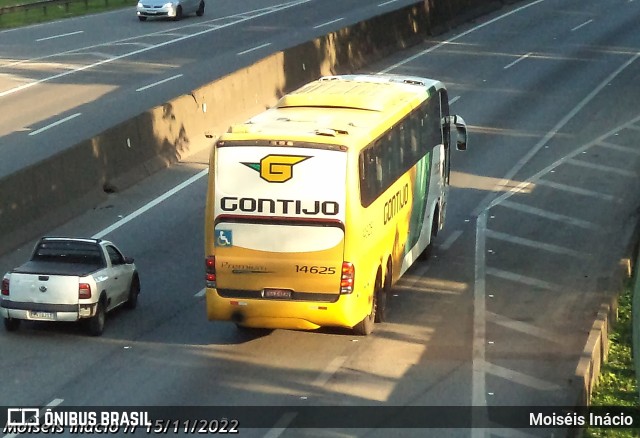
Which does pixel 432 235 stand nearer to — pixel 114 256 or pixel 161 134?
pixel 114 256

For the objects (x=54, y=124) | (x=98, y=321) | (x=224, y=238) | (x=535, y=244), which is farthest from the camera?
(x=54, y=124)

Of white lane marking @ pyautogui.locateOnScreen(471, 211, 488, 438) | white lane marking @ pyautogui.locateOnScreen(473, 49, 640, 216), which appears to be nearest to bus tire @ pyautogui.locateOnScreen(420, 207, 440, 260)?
white lane marking @ pyautogui.locateOnScreen(471, 211, 488, 438)

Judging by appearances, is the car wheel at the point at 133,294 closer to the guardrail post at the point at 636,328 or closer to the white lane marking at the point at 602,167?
the guardrail post at the point at 636,328

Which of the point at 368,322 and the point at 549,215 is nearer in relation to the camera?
the point at 368,322

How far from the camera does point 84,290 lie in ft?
59.9

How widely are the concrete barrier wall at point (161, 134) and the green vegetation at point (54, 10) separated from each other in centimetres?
1767

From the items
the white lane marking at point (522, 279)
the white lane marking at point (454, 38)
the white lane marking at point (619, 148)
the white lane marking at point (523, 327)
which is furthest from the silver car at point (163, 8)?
the white lane marking at point (523, 327)

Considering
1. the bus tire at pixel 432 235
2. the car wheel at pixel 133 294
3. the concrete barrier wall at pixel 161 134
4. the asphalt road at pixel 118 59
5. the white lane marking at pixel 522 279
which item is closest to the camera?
the car wheel at pixel 133 294

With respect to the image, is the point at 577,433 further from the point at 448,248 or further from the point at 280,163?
the point at 448,248

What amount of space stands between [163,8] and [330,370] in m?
42.2

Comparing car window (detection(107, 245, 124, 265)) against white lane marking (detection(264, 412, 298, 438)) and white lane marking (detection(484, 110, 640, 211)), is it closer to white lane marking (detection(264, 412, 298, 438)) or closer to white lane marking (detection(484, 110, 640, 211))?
white lane marking (detection(264, 412, 298, 438))

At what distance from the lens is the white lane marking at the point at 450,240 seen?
2441cm

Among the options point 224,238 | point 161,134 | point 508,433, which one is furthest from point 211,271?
point 161,134

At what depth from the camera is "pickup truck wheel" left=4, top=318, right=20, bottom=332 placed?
18.7 m
